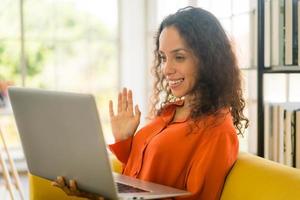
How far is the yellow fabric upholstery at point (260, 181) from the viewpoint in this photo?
1416 millimetres

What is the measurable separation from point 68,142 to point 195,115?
1.73 ft

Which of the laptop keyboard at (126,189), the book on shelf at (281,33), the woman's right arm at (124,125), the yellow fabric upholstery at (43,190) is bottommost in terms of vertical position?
the yellow fabric upholstery at (43,190)

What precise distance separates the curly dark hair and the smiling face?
0.7 inches

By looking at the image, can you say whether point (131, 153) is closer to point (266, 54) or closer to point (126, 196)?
point (126, 196)

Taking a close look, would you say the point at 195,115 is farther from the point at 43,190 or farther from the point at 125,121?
the point at 43,190

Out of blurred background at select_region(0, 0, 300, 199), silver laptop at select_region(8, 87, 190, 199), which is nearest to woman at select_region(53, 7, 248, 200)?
silver laptop at select_region(8, 87, 190, 199)

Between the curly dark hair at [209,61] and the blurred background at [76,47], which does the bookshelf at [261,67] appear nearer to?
the curly dark hair at [209,61]

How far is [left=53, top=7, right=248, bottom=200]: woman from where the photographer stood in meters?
1.62

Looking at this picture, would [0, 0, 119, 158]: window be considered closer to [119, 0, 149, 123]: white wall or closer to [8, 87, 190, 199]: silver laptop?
[119, 0, 149, 123]: white wall

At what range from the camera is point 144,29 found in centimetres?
488

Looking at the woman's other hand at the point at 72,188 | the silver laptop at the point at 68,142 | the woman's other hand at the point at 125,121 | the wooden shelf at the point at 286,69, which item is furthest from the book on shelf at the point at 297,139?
the woman's other hand at the point at 72,188

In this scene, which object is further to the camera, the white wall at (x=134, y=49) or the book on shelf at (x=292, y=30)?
the white wall at (x=134, y=49)

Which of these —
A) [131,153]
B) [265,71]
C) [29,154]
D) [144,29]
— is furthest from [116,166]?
[144,29]

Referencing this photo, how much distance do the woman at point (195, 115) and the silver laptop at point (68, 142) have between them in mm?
162
